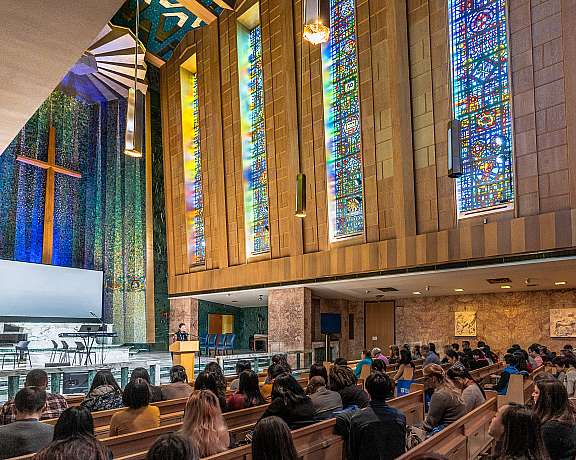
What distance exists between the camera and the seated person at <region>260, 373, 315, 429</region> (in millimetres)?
3967

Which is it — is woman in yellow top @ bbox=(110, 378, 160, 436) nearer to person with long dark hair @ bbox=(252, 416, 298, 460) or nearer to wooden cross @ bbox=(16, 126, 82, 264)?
person with long dark hair @ bbox=(252, 416, 298, 460)

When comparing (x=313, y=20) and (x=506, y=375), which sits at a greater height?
(x=313, y=20)

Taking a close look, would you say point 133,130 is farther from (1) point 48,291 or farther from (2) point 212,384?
(1) point 48,291

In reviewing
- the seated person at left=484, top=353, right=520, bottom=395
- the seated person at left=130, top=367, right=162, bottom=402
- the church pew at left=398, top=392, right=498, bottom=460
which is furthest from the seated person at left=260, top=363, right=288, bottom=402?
the seated person at left=484, top=353, right=520, bottom=395

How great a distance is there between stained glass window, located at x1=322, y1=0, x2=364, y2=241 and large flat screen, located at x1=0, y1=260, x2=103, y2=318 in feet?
27.6

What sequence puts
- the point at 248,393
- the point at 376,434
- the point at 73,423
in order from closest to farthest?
the point at 73,423 → the point at 376,434 → the point at 248,393

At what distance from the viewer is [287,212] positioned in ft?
48.9

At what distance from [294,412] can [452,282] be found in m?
9.64

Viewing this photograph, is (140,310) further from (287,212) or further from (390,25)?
(390,25)

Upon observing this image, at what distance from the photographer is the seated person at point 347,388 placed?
184 inches

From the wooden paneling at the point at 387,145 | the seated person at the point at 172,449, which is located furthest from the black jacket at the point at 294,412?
the wooden paneling at the point at 387,145

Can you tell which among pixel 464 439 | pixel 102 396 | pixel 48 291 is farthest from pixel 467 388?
pixel 48 291

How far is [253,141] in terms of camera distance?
646 inches

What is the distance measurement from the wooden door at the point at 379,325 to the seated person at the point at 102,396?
12.7 metres
